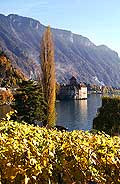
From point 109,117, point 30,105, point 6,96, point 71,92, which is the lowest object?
point 6,96

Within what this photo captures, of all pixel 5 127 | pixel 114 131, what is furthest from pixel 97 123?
pixel 5 127

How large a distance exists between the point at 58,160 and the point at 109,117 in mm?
26755

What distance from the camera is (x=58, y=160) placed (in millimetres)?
5312

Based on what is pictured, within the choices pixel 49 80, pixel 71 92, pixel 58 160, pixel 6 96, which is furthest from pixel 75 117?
pixel 71 92

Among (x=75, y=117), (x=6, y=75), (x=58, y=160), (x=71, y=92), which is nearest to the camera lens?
(x=58, y=160)

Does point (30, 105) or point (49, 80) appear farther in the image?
point (49, 80)

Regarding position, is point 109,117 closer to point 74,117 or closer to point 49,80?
point 49,80

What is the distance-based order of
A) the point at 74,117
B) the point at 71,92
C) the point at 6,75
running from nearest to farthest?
the point at 74,117, the point at 6,75, the point at 71,92

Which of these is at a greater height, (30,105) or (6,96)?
(30,105)

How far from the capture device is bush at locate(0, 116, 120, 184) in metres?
4.61

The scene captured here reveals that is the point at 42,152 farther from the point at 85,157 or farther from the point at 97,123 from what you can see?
the point at 97,123

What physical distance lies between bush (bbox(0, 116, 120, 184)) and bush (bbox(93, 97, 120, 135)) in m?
24.7

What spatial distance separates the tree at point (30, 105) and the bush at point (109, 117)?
15.7 feet

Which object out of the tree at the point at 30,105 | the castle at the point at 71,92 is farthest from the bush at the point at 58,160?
the castle at the point at 71,92
